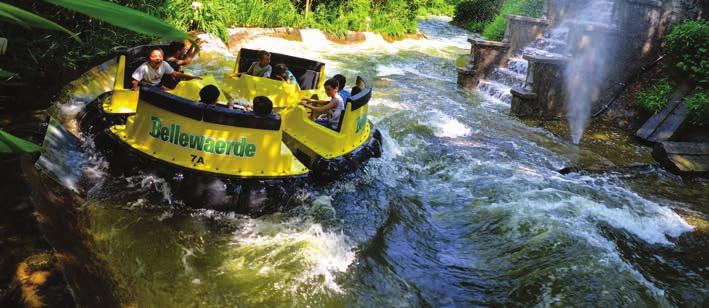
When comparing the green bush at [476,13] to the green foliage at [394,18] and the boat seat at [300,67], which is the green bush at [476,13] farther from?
the boat seat at [300,67]

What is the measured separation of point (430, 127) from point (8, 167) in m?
6.97

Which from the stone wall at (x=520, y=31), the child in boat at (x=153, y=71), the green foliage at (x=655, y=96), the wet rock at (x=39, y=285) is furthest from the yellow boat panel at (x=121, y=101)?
the stone wall at (x=520, y=31)

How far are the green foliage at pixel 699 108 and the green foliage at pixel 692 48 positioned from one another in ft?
1.51

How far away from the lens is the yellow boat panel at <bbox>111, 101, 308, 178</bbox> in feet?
16.7

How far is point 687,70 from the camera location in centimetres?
990

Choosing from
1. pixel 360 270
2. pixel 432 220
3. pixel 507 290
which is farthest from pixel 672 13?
pixel 360 270

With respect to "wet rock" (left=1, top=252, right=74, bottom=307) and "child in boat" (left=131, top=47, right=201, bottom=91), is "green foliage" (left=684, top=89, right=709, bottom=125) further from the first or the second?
"wet rock" (left=1, top=252, right=74, bottom=307)

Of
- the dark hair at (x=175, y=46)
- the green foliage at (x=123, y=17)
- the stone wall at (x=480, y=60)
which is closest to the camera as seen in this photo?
the green foliage at (x=123, y=17)

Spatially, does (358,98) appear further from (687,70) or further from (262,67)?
(687,70)

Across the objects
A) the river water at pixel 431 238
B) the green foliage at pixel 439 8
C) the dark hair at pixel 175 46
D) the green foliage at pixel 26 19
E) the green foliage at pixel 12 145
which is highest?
the green foliage at pixel 26 19

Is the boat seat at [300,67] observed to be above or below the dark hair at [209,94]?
below

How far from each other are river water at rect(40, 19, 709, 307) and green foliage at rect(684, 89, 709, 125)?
6.15 ft

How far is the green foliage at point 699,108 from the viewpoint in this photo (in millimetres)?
8992

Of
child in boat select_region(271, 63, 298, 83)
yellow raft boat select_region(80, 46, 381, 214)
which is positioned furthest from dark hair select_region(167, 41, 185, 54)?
yellow raft boat select_region(80, 46, 381, 214)
